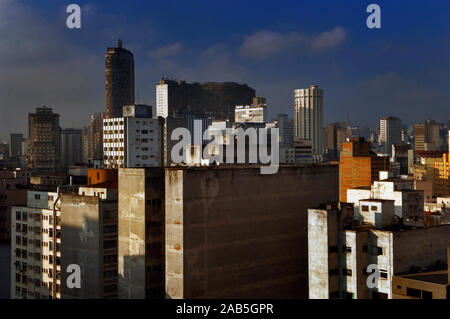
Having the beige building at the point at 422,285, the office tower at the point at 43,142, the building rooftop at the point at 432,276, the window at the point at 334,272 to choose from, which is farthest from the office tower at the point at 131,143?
the office tower at the point at 43,142

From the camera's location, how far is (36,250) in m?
54.8

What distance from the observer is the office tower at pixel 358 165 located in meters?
111

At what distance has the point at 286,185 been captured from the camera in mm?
47375

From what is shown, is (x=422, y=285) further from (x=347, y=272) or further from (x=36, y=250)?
(x=36, y=250)

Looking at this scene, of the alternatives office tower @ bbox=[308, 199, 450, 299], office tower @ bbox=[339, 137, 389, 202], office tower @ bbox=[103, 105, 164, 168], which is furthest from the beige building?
office tower @ bbox=[339, 137, 389, 202]

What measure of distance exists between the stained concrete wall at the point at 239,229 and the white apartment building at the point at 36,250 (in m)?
19.1

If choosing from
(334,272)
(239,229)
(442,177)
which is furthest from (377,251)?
(442,177)

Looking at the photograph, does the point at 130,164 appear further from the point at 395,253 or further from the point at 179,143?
the point at 179,143

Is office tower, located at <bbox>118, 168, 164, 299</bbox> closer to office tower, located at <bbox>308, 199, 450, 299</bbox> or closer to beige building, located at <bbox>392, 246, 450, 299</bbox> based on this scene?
office tower, located at <bbox>308, 199, 450, 299</bbox>

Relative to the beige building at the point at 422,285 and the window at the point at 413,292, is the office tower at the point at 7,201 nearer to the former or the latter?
the beige building at the point at 422,285

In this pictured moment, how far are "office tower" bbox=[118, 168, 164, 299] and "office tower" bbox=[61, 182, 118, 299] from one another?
5.73m

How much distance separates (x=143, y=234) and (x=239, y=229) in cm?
717

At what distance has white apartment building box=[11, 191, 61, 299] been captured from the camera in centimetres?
5303
